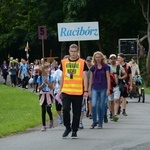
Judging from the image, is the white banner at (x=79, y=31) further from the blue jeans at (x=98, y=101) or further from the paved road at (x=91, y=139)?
the blue jeans at (x=98, y=101)

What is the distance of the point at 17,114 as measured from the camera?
809 inches

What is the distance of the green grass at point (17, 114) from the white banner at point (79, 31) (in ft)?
9.10

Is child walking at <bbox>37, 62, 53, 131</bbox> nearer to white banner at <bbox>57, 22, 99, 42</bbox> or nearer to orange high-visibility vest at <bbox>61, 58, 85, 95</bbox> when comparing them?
orange high-visibility vest at <bbox>61, 58, 85, 95</bbox>

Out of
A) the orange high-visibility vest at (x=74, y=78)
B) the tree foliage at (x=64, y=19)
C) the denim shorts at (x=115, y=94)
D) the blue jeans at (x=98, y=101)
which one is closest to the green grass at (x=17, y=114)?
the blue jeans at (x=98, y=101)

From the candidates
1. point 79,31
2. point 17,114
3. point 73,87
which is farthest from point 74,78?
point 79,31

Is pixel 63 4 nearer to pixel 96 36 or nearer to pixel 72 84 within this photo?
pixel 96 36

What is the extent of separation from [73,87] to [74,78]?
0.21m

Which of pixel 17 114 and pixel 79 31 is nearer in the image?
pixel 17 114

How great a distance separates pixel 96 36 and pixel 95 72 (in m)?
7.14

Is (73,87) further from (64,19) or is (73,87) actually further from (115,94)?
(64,19)

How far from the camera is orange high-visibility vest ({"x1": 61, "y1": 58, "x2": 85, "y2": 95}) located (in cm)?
1424

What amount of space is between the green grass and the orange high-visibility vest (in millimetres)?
2006

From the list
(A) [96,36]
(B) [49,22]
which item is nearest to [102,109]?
(A) [96,36]

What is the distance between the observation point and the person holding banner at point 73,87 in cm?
1423
